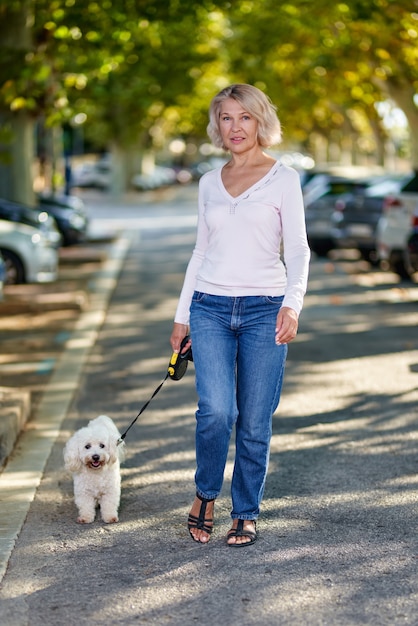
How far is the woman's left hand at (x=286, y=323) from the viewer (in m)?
4.91

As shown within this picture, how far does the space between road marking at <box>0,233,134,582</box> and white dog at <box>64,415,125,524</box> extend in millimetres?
337

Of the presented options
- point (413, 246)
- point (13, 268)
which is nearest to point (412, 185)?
point (413, 246)

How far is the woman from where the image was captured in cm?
502

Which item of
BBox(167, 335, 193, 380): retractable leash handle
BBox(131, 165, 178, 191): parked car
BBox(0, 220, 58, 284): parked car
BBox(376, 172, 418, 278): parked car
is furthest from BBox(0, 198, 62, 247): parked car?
BBox(131, 165, 178, 191): parked car

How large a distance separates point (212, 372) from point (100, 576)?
0.99 meters

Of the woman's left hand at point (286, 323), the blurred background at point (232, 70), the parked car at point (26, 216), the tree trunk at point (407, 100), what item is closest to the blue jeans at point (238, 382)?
the woman's left hand at point (286, 323)

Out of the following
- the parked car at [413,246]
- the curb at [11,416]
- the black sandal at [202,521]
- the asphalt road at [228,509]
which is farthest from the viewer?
the parked car at [413,246]

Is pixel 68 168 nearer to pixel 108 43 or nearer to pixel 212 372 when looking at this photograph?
pixel 108 43

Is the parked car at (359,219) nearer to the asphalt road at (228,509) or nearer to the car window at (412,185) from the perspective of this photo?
the car window at (412,185)

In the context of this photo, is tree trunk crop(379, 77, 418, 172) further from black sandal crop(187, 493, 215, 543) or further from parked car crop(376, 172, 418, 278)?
black sandal crop(187, 493, 215, 543)

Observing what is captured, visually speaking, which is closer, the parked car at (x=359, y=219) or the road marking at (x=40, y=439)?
the road marking at (x=40, y=439)

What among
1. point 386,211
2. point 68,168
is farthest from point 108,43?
point 68,168

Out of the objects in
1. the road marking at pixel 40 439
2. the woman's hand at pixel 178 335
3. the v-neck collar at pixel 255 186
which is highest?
the v-neck collar at pixel 255 186

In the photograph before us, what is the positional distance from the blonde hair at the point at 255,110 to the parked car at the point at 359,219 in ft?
53.7
